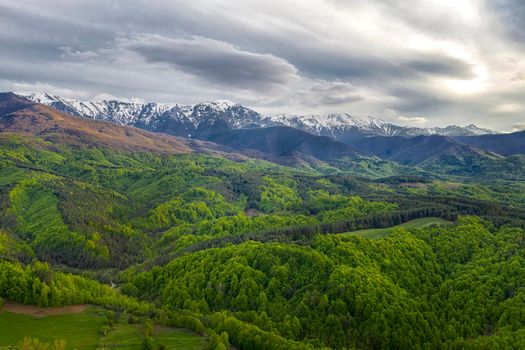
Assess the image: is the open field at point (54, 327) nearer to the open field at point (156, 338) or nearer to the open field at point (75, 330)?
the open field at point (75, 330)

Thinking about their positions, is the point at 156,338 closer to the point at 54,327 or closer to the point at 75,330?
the point at 75,330

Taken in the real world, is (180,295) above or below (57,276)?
below

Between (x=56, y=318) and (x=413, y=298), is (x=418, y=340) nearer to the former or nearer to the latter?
(x=413, y=298)

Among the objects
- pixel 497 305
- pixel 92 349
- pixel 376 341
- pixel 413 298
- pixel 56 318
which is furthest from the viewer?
pixel 413 298

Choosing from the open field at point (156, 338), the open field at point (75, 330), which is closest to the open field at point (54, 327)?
the open field at point (75, 330)

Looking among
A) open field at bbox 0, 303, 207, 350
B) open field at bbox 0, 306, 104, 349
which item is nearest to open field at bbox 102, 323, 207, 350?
open field at bbox 0, 303, 207, 350

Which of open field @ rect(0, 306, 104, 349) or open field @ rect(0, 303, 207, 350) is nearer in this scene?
open field @ rect(0, 306, 104, 349)

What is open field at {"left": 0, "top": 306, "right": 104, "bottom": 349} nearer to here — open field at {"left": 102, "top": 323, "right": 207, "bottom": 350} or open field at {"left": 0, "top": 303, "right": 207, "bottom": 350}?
open field at {"left": 0, "top": 303, "right": 207, "bottom": 350}

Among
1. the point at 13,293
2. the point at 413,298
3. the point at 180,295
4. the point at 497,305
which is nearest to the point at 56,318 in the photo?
the point at 13,293
